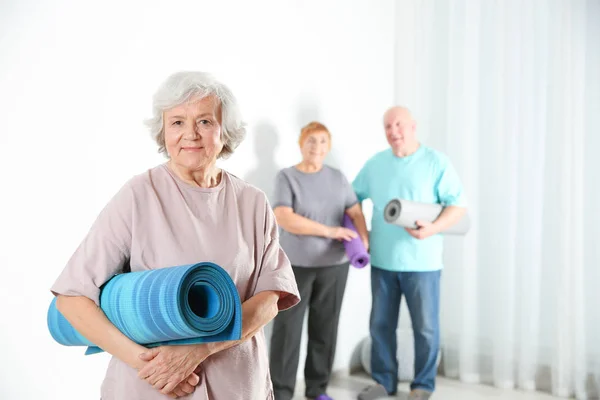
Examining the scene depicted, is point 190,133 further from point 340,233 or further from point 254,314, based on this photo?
point 340,233

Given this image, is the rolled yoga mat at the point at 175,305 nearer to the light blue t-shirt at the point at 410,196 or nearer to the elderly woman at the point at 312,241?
the elderly woman at the point at 312,241

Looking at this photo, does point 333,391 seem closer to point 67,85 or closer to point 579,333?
point 579,333

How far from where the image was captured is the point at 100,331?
1.42 m

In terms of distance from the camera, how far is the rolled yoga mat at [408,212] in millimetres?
3330

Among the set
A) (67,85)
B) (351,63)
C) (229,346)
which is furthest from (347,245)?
(229,346)

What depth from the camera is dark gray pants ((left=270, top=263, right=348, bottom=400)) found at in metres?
3.52

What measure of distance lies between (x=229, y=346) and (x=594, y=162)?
3.00 m

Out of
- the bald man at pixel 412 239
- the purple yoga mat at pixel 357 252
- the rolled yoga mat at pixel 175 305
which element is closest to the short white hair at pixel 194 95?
the rolled yoga mat at pixel 175 305

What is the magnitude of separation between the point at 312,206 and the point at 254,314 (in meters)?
1.97

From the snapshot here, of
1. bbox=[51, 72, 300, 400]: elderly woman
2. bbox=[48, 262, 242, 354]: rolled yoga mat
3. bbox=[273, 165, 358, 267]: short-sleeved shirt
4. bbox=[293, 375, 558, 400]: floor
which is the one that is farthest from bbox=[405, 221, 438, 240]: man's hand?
bbox=[48, 262, 242, 354]: rolled yoga mat

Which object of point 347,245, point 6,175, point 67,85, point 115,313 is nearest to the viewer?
point 115,313

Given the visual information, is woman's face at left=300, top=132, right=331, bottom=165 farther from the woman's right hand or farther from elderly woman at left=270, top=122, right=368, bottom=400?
the woman's right hand

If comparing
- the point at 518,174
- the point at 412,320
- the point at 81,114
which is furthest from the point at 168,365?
the point at 518,174

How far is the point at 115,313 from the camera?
1404 millimetres
